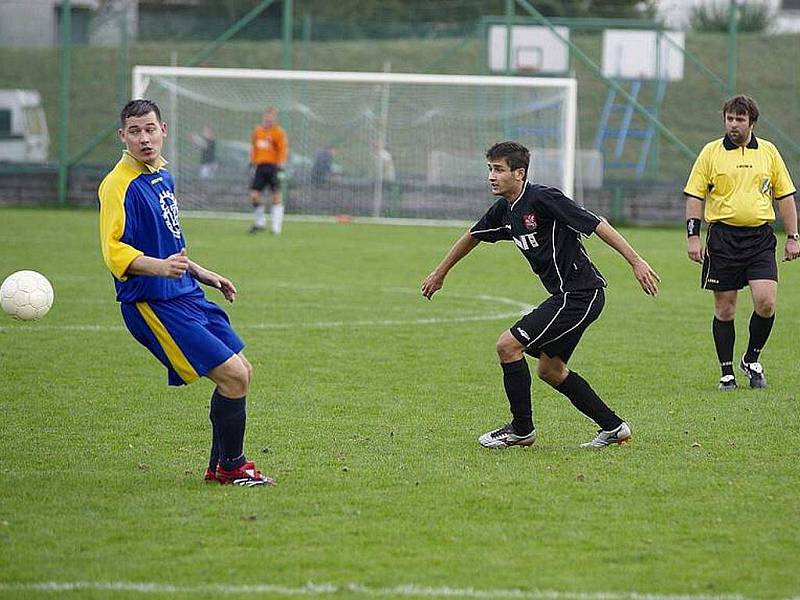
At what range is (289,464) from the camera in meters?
6.79

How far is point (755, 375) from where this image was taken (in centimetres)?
927

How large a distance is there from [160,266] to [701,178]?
4.82 m

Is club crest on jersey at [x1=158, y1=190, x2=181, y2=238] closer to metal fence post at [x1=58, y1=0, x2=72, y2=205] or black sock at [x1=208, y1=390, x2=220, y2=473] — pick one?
black sock at [x1=208, y1=390, x2=220, y2=473]

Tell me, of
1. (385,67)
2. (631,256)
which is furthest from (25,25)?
(631,256)

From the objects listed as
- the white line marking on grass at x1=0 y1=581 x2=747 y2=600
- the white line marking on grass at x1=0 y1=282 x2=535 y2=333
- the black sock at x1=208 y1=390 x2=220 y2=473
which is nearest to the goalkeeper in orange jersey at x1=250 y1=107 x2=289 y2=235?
the white line marking on grass at x1=0 y1=282 x2=535 y2=333

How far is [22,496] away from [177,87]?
21.5 meters

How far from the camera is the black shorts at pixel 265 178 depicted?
76.0 feet

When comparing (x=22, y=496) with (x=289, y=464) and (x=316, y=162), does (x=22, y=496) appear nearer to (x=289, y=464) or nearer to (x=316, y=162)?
(x=289, y=464)

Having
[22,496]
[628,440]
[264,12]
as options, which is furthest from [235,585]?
[264,12]

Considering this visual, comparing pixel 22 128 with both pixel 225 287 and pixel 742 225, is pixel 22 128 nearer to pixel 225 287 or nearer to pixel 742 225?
pixel 742 225

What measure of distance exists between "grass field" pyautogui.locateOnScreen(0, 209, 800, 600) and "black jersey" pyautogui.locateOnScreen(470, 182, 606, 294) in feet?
3.00

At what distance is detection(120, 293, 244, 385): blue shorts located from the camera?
6.11m

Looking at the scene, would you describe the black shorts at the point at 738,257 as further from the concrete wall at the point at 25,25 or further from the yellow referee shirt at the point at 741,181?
the concrete wall at the point at 25,25

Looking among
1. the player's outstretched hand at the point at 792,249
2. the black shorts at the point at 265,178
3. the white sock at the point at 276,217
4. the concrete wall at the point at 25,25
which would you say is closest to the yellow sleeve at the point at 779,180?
the player's outstretched hand at the point at 792,249
